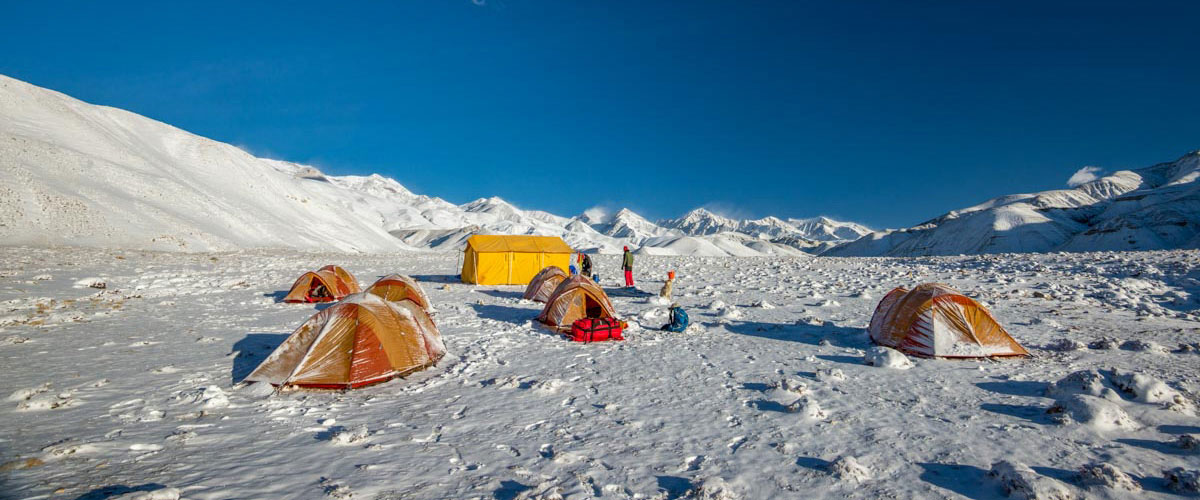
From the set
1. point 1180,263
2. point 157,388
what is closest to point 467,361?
point 157,388

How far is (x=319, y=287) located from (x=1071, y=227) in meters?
129

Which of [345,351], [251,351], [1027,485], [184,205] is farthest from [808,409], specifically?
[184,205]

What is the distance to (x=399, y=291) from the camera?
1634 cm

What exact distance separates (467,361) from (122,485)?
6.04m

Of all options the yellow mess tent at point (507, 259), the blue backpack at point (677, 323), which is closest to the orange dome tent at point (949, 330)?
the blue backpack at point (677, 323)

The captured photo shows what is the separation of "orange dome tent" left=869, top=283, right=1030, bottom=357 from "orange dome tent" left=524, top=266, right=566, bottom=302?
1170cm

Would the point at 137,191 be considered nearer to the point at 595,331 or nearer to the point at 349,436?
the point at 595,331

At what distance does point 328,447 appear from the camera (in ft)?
21.5

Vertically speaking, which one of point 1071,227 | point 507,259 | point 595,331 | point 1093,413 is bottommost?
point 1093,413

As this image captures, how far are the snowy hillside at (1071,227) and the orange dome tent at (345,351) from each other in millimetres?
95365

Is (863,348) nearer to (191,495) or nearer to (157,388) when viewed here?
(191,495)

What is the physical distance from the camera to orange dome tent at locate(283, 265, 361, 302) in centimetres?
1891

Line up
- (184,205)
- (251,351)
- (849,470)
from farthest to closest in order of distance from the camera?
(184,205), (251,351), (849,470)

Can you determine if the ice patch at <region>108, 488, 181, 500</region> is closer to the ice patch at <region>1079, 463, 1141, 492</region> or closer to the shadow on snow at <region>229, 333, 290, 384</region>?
the shadow on snow at <region>229, 333, 290, 384</region>
